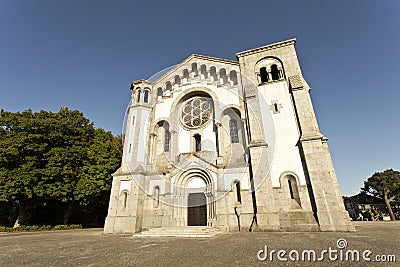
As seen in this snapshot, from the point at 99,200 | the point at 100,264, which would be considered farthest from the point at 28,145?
the point at 100,264

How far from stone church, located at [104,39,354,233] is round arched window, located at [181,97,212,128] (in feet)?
0.33

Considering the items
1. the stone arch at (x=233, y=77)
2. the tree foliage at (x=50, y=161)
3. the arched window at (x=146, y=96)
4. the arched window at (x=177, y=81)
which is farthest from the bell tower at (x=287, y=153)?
the tree foliage at (x=50, y=161)

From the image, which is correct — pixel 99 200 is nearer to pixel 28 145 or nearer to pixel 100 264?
pixel 28 145

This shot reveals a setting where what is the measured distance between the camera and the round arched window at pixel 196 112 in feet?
59.0

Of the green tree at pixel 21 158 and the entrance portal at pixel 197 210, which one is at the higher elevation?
the green tree at pixel 21 158

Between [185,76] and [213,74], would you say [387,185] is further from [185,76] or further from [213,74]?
[185,76]

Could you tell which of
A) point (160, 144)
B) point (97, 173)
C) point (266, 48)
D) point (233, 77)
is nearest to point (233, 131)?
point (233, 77)

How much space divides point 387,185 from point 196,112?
43.6m

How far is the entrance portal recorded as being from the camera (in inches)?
589

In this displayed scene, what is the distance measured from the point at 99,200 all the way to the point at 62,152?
674 centimetres

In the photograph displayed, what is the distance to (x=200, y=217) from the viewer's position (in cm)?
1504

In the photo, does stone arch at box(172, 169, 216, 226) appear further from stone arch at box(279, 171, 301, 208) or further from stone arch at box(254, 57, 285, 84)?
stone arch at box(254, 57, 285, 84)

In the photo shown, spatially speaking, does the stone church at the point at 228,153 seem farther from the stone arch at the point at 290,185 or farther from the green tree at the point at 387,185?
the green tree at the point at 387,185

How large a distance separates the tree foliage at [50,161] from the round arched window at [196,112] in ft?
31.7
